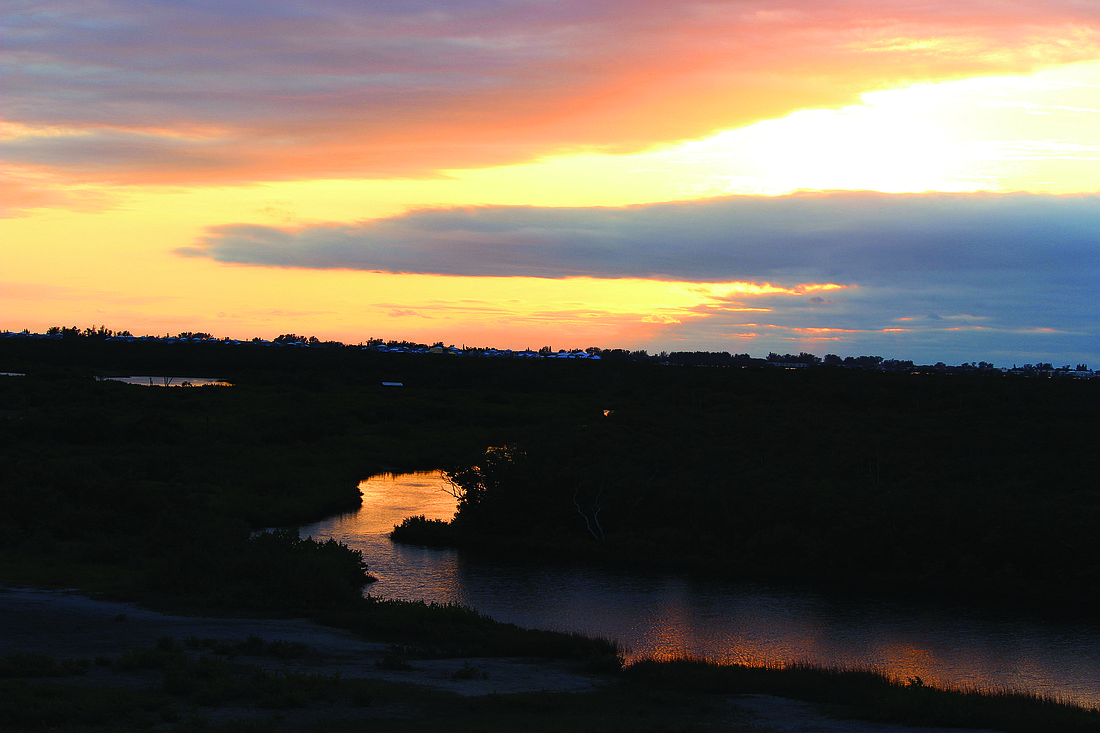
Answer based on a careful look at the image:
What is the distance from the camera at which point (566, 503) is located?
4350 centimetres

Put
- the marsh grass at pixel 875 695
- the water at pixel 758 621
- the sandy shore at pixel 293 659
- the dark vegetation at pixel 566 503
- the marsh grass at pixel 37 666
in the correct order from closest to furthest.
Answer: the marsh grass at pixel 37 666, the sandy shore at pixel 293 659, the marsh grass at pixel 875 695, the dark vegetation at pixel 566 503, the water at pixel 758 621

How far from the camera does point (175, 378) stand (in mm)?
159375

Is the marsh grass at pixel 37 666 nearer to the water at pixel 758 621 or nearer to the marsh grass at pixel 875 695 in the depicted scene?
the marsh grass at pixel 875 695

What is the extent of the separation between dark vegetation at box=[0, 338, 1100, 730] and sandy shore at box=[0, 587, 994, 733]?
100cm

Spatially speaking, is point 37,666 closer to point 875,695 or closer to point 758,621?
point 875,695

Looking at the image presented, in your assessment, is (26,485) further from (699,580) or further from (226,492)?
(699,580)

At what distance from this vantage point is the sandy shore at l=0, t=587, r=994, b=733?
16906 millimetres

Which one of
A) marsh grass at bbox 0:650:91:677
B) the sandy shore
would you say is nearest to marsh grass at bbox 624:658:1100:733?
the sandy shore

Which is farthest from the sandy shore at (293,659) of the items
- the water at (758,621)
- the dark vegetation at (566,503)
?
the water at (758,621)

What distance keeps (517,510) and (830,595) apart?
50.9 feet

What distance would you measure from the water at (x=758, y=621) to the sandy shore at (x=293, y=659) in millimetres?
6404

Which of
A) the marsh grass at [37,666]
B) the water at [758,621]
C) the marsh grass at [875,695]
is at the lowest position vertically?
the water at [758,621]

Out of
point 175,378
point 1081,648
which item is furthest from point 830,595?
point 175,378

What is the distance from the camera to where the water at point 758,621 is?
1022 inches
